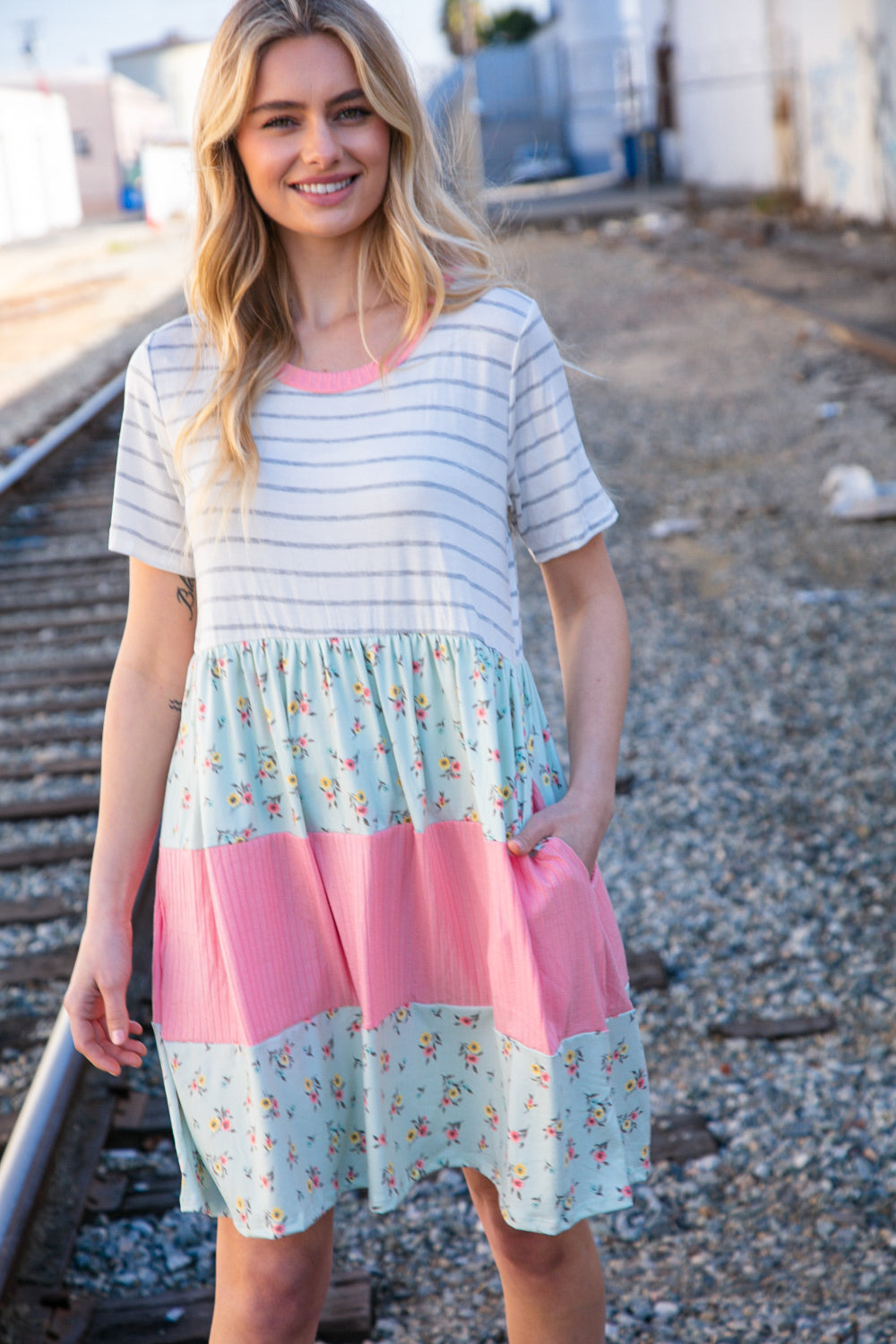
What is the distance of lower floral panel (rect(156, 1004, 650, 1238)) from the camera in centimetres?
157

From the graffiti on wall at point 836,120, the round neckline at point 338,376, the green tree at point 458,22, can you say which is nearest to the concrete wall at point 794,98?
the graffiti on wall at point 836,120

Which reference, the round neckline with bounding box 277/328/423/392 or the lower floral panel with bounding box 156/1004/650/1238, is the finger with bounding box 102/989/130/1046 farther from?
the round neckline with bounding box 277/328/423/392

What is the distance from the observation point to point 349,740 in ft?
5.17

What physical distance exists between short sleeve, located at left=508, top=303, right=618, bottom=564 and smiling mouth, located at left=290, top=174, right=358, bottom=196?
28cm

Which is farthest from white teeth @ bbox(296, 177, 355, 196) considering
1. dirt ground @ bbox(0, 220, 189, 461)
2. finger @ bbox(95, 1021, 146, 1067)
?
finger @ bbox(95, 1021, 146, 1067)

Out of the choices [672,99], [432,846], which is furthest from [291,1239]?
[672,99]

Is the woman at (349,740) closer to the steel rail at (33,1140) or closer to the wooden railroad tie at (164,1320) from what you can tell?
the wooden railroad tie at (164,1320)

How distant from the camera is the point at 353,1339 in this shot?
2371mm

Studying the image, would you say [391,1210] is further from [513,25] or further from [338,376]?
[513,25]

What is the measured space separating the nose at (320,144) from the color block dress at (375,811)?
240mm

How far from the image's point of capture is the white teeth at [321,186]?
1590 mm

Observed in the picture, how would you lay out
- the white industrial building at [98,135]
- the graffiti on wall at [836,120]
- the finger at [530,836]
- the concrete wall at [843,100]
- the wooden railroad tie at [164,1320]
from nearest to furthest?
the finger at [530,836] → the wooden railroad tie at [164,1320] → the concrete wall at [843,100] → the graffiti on wall at [836,120] → the white industrial building at [98,135]

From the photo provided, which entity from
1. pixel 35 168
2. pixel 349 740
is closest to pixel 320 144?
pixel 349 740

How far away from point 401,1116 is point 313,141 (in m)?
1.20
